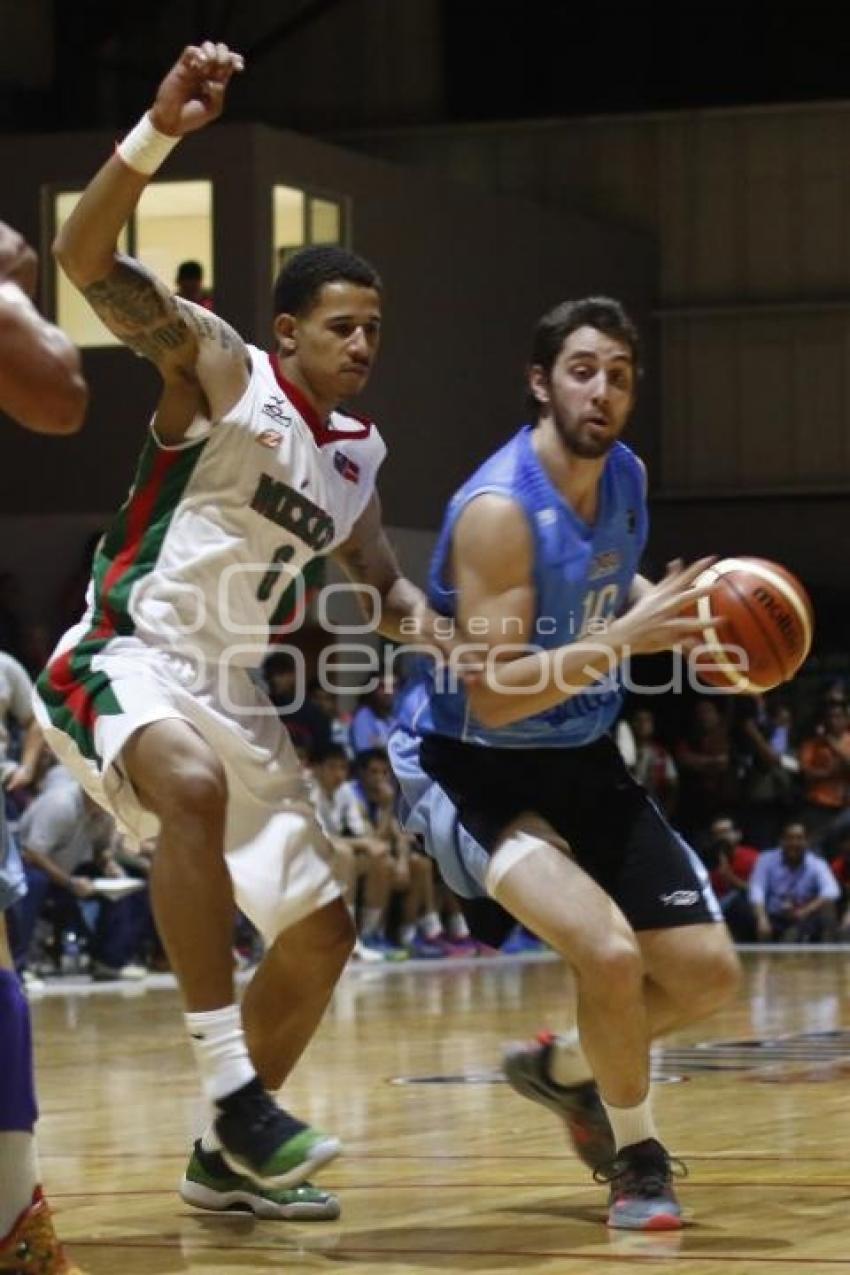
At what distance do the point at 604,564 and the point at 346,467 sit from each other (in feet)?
2.01

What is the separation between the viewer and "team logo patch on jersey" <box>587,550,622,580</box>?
552 centimetres

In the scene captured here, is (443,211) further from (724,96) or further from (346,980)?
(346,980)

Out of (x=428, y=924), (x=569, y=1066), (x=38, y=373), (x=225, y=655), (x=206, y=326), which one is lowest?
(x=428, y=924)

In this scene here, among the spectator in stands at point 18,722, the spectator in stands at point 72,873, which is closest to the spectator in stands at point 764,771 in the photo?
the spectator in stands at point 72,873

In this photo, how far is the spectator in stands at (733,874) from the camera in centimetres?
1769

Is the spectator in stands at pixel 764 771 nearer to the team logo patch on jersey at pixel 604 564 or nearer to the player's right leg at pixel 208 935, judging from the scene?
the team logo patch on jersey at pixel 604 564

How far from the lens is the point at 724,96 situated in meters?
25.4

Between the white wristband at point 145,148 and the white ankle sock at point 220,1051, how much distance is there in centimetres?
167

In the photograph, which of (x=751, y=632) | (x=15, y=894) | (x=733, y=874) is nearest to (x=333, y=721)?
(x=733, y=874)

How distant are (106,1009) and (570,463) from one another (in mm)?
7150

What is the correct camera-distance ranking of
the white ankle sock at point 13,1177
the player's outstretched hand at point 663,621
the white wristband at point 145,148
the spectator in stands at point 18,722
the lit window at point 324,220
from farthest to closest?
the lit window at point 324,220, the spectator in stands at point 18,722, the player's outstretched hand at point 663,621, the white wristband at point 145,148, the white ankle sock at point 13,1177

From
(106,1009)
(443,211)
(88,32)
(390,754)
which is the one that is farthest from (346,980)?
(88,32)

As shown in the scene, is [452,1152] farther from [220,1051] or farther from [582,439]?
[582,439]

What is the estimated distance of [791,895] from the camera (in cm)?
1761
